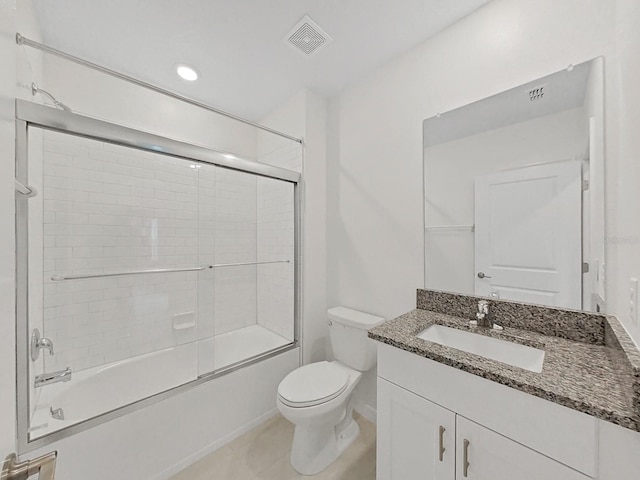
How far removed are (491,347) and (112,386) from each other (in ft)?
7.54

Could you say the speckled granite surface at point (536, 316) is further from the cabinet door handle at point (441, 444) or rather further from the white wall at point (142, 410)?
the white wall at point (142, 410)

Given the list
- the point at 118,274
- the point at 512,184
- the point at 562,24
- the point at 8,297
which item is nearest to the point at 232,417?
the point at 118,274

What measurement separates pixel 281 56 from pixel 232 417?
244 centimetres

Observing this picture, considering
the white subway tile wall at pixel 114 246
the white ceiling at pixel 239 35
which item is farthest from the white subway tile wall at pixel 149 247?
the white ceiling at pixel 239 35

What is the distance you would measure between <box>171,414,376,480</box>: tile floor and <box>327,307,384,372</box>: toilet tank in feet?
1.54

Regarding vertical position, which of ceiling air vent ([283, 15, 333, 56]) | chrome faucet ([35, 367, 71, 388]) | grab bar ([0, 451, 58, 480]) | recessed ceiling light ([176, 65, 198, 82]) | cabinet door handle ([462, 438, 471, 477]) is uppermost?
ceiling air vent ([283, 15, 333, 56])

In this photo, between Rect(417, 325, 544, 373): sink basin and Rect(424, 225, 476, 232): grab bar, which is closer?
Rect(417, 325, 544, 373): sink basin

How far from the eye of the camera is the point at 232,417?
1728mm

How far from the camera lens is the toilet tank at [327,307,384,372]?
1.72 metres

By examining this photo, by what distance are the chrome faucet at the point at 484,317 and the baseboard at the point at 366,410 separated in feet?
3.51

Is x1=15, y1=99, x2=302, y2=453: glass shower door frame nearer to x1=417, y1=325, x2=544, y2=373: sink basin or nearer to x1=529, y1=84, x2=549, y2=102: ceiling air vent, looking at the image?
x1=417, y1=325, x2=544, y2=373: sink basin

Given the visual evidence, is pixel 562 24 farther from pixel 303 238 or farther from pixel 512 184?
pixel 303 238

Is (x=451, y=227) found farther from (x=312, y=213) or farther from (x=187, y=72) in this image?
(x=187, y=72)

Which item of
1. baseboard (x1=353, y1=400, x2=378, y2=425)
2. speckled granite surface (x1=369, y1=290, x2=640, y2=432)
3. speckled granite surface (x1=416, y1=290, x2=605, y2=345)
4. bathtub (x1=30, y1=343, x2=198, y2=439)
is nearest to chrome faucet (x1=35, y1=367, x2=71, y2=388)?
bathtub (x1=30, y1=343, x2=198, y2=439)
